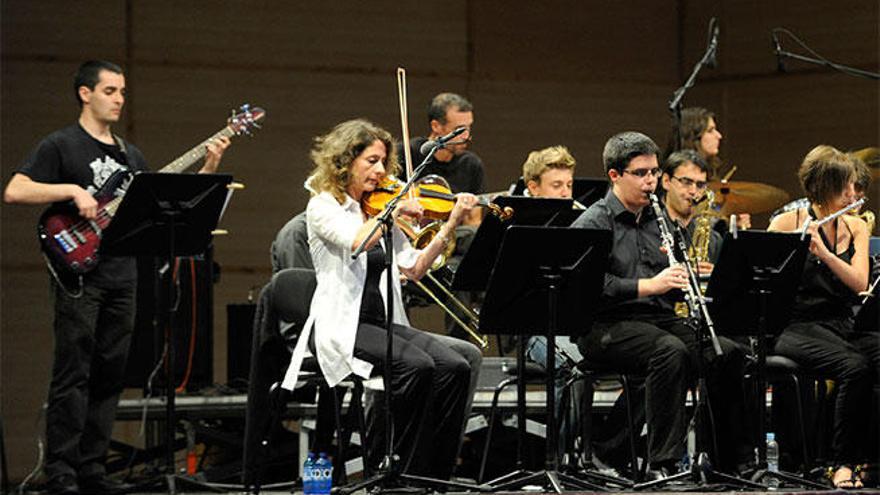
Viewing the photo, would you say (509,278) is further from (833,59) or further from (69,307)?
(833,59)

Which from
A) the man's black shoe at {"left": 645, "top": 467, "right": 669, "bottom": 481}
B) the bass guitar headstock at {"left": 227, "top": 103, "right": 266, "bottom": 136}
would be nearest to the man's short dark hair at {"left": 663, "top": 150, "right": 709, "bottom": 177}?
the man's black shoe at {"left": 645, "top": 467, "right": 669, "bottom": 481}

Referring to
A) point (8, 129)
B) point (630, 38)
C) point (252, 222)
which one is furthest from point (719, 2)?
point (8, 129)

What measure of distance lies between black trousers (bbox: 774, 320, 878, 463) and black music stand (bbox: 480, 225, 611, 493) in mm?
1109

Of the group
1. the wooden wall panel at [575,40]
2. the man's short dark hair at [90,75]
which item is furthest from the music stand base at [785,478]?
the wooden wall panel at [575,40]

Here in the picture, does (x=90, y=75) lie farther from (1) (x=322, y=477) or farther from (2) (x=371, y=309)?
(1) (x=322, y=477)

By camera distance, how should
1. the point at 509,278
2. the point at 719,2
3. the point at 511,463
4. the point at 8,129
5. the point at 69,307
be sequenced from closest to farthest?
the point at 509,278 < the point at 69,307 < the point at 511,463 < the point at 8,129 < the point at 719,2

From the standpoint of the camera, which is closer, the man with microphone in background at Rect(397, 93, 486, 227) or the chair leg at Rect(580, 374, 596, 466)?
the chair leg at Rect(580, 374, 596, 466)

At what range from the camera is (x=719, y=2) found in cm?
812

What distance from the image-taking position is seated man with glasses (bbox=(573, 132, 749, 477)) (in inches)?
180

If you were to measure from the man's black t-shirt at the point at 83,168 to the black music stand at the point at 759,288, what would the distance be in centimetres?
211

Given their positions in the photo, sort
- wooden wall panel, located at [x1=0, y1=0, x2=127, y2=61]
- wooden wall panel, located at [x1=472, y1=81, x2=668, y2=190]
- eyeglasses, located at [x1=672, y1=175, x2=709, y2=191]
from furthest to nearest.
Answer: wooden wall panel, located at [x1=472, y1=81, x2=668, y2=190]
wooden wall panel, located at [x1=0, y1=0, x2=127, y2=61]
eyeglasses, located at [x1=672, y1=175, x2=709, y2=191]

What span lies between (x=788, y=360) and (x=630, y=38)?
3.58 meters

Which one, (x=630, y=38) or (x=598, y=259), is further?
(x=630, y=38)

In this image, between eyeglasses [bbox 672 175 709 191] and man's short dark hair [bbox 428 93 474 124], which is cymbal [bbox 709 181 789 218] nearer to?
eyeglasses [bbox 672 175 709 191]
